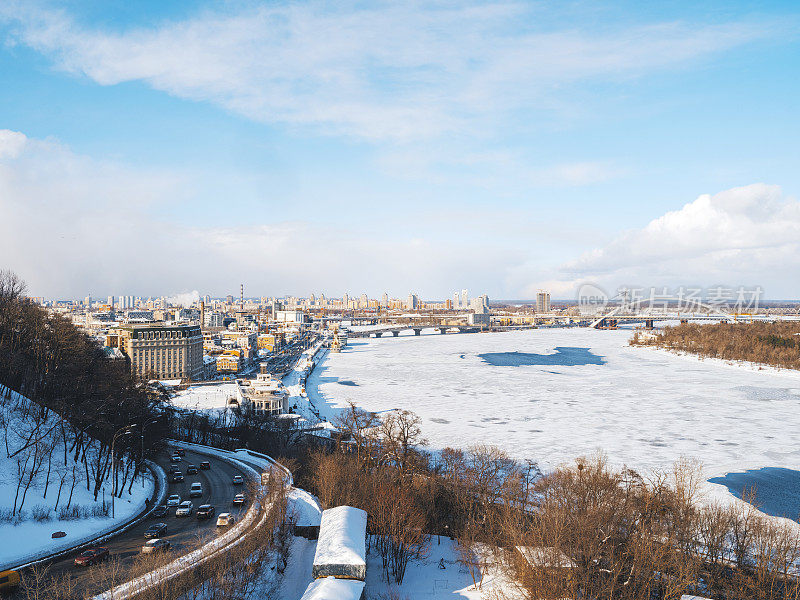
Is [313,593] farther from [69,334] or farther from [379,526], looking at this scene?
[69,334]

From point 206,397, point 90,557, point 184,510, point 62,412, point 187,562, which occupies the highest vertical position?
point 62,412

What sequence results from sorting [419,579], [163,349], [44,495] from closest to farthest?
1. [419,579]
2. [44,495]
3. [163,349]

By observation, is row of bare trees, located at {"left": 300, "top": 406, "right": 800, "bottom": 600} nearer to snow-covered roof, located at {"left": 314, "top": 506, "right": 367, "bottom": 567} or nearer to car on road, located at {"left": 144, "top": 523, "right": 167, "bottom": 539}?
snow-covered roof, located at {"left": 314, "top": 506, "right": 367, "bottom": 567}

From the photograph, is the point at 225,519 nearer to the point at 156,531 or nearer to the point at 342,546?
the point at 156,531

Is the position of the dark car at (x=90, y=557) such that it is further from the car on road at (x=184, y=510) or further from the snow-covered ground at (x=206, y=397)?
the snow-covered ground at (x=206, y=397)

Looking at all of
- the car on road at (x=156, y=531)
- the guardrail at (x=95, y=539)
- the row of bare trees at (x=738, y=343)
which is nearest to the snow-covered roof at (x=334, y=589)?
the car on road at (x=156, y=531)

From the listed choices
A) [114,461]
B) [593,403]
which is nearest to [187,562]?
[114,461]
